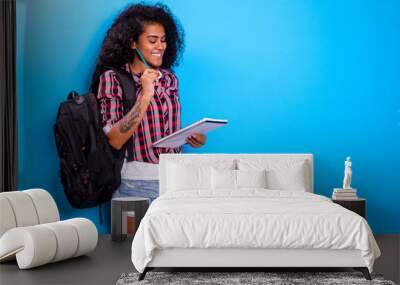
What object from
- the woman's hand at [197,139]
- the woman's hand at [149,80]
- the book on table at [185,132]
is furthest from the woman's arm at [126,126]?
the woman's hand at [197,139]

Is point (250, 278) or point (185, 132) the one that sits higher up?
point (185, 132)

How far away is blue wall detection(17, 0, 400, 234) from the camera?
6758 millimetres

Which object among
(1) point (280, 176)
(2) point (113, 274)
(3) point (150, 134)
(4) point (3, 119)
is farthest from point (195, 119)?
(2) point (113, 274)

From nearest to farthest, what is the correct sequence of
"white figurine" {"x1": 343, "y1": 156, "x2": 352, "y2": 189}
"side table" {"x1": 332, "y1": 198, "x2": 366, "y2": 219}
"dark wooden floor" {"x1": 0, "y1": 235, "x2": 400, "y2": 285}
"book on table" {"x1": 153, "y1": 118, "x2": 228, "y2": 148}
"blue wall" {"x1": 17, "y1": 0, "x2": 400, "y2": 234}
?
"dark wooden floor" {"x1": 0, "y1": 235, "x2": 400, "y2": 285} < "side table" {"x1": 332, "y1": 198, "x2": 366, "y2": 219} < "white figurine" {"x1": 343, "y1": 156, "x2": 352, "y2": 189} < "book on table" {"x1": 153, "y1": 118, "x2": 228, "y2": 148} < "blue wall" {"x1": 17, "y1": 0, "x2": 400, "y2": 234}

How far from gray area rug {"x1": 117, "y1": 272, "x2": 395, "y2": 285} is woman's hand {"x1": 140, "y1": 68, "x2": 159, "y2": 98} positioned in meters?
2.55

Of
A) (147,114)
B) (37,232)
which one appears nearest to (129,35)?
(147,114)

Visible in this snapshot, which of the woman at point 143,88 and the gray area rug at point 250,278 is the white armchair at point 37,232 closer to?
the gray area rug at point 250,278

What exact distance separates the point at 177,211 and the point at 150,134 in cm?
224

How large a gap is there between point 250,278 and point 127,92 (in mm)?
2949

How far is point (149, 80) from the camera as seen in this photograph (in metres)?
6.87

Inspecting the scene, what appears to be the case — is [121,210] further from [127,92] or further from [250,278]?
[250,278]

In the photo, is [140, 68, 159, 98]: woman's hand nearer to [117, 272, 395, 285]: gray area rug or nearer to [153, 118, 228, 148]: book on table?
[153, 118, 228, 148]: book on table

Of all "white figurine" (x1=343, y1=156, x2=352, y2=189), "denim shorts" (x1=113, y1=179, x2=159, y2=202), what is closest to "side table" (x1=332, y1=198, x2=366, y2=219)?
"white figurine" (x1=343, y1=156, x2=352, y2=189)

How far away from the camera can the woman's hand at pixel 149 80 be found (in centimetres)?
685
